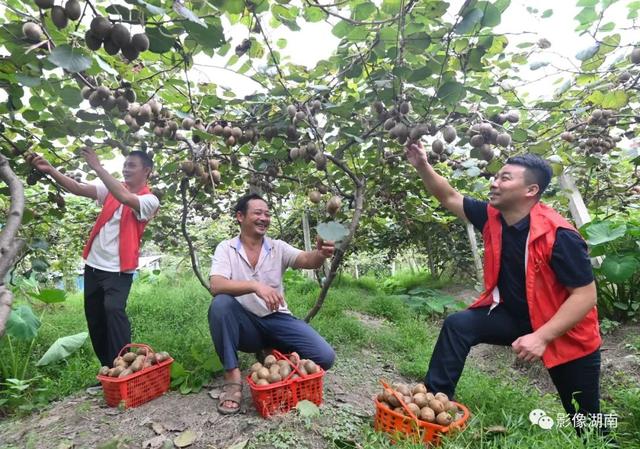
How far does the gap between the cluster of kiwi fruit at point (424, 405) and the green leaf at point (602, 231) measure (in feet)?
6.93

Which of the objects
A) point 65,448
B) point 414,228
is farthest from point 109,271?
point 414,228

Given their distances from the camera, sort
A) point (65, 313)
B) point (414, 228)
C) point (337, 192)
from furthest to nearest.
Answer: point (414, 228), point (65, 313), point (337, 192)

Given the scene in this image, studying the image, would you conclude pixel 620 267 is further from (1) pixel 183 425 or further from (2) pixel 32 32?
(2) pixel 32 32

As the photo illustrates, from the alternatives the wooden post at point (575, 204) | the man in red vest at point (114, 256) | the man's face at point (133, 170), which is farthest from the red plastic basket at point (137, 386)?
the wooden post at point (575, 204)

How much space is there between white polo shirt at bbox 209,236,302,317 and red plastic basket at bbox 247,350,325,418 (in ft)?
1.54

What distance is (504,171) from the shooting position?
1.97 meters

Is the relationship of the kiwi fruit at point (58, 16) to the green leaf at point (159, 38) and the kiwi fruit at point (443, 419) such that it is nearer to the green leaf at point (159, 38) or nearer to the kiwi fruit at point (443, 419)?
the green leaf at point (159, 38)

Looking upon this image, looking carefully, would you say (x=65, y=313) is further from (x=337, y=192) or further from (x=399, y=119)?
(x=399, y=119)

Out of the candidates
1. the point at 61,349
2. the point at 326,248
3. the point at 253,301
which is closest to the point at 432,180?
the point at 326,248

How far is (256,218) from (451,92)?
1207 mm

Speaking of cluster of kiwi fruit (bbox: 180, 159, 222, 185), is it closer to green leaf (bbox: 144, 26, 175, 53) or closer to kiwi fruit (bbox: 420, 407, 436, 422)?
green leaf (bbox: 144, 26, 175, 53)

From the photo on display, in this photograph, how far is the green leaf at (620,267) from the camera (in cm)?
317

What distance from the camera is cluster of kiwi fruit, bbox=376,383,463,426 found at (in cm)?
167

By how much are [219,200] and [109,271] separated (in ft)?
6.80
